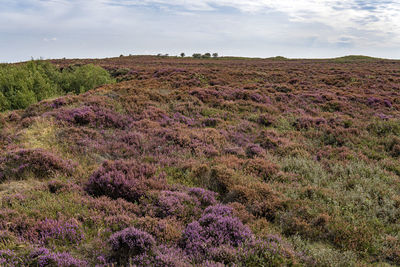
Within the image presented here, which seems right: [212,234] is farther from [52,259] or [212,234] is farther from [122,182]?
[122,182]

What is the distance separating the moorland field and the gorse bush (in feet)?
24.2

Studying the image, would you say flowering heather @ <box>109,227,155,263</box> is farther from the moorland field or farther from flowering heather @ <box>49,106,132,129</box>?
flowering heather @ <box>49,106,132,129</box>

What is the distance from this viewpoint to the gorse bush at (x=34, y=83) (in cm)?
1875

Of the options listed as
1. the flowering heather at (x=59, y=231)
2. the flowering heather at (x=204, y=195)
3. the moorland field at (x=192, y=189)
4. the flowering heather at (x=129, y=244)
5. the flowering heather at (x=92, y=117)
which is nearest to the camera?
the flowering heather at (x=129, y=244)

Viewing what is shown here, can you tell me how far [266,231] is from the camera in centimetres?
466

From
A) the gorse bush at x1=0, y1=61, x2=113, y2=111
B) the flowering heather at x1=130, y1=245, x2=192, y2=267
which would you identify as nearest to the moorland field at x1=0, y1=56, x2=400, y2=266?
the flowering heather at x1=130, y1=245, x2=192, y2=267

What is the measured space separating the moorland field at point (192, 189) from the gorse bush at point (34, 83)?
7.37 m

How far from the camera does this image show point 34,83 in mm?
21172

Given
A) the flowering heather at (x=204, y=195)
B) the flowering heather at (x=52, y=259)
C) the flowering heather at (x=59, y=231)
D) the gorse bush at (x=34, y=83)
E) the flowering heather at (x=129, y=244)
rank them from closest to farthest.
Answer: the flowering heather at (x=52, y=259) → the flowering heather at (x=129, y=244) → the flowering heather at (x=59, y=231) → the flowering heather at (x=204, y=195) → the gorse bush at (x=34, y=83)

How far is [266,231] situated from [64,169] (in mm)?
5671

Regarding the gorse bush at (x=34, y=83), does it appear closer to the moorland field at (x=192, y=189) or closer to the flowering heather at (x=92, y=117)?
the moorland field at (x=192, y=189)

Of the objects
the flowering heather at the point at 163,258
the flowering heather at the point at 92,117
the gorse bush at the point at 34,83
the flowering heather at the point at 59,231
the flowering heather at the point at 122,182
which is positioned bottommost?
the flowering heather at the point at 163,258

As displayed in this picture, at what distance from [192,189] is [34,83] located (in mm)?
21868

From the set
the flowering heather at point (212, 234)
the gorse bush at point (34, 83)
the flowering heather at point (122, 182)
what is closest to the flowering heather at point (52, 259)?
the flowering heather at point (212, 234)
